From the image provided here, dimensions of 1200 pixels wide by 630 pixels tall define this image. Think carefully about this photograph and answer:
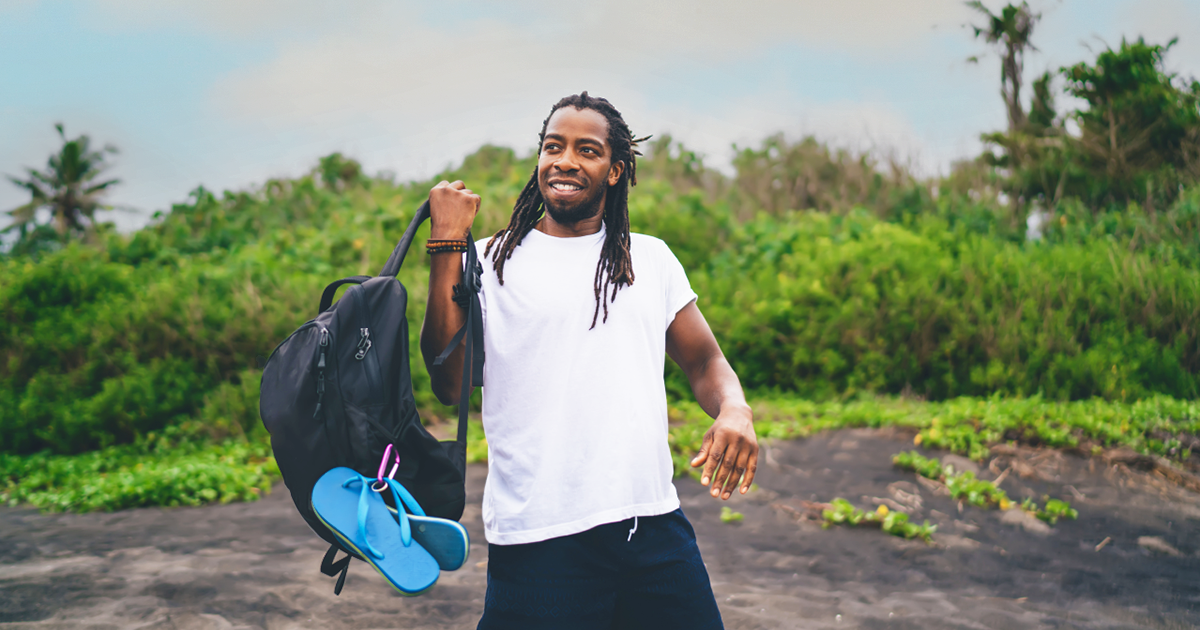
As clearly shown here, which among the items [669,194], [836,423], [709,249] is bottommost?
[836,423]

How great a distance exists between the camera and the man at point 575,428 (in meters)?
1.66

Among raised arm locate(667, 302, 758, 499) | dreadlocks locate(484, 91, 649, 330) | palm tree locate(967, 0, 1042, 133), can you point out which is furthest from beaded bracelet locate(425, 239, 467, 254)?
palm tree locate(967, 0, 1042, 133)

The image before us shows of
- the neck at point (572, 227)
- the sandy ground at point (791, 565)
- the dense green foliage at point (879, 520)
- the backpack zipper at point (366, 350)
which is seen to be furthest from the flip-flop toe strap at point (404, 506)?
the dense green foliage at point (879, 520)

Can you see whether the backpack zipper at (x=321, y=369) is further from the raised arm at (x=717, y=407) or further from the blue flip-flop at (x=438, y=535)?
the raised arm at (x=717, y=407)

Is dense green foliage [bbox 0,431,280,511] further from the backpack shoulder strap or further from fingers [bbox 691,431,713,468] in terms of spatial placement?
fingers [bbox 691,431,713,468]

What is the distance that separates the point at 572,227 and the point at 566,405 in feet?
1.50

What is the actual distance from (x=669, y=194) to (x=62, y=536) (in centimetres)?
1019

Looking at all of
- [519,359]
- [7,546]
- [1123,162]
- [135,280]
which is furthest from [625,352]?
[1123,162]

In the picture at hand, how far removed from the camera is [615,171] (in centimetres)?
199

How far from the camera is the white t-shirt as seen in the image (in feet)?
5.47

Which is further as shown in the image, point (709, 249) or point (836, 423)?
point (709, 249)

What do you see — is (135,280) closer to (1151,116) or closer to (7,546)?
(7,546)

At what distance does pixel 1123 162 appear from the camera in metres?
12.1

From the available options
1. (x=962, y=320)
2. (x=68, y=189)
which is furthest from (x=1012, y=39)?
Answer: (x=68, y=189)
